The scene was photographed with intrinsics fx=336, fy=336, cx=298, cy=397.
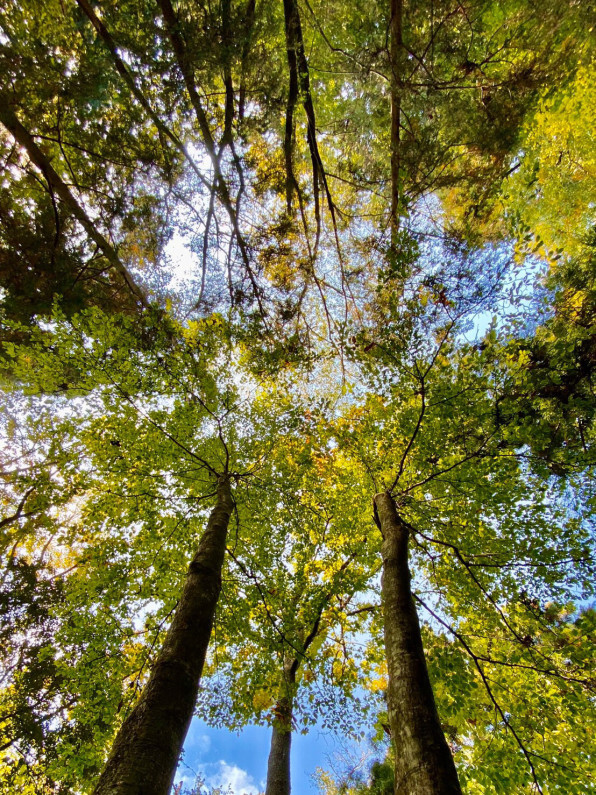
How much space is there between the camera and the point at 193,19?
197 inches

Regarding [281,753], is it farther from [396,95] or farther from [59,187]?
[396,95]

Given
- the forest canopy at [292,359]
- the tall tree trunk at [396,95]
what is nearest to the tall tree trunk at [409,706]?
the forest canopy at [292,359]

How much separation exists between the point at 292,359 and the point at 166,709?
692 cm

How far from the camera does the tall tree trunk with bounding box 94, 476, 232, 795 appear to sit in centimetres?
219

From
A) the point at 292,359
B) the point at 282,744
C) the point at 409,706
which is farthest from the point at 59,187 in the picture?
the point at 282,744

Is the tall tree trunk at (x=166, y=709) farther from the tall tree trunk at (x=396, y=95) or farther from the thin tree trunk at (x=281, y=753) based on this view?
the tall tree trunk at (x=396, y=95)

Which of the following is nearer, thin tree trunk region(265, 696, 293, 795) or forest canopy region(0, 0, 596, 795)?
forest canopy region(0, 0, 596, 795)

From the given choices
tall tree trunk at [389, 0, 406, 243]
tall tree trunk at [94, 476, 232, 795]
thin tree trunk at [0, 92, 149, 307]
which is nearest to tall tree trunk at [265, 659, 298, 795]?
tall tree trunk at [94, 476, 232, 795]

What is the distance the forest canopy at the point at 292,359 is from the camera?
5.34m

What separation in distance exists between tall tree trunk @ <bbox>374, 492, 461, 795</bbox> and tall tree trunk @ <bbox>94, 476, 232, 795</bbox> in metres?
1.65

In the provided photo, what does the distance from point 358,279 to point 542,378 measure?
474cm

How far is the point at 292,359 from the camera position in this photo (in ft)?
28.2

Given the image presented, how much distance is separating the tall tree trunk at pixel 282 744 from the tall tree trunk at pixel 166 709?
473cm

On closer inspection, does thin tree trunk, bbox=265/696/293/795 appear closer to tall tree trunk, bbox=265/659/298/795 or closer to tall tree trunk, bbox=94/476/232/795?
tall tree trunk, bbox=265/659/298/795
